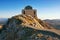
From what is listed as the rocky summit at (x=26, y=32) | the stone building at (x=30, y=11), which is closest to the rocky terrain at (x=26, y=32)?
the rocky summit at (x=26, y=32)

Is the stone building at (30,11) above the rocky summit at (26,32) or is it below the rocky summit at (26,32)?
above

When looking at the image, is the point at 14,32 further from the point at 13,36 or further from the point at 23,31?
the point at 23,31

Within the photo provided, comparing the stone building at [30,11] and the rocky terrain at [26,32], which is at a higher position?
the stone building at [30,11]

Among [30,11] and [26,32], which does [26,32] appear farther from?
[30,11]

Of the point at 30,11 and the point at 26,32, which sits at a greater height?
the point at 30,11

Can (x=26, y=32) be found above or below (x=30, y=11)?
below

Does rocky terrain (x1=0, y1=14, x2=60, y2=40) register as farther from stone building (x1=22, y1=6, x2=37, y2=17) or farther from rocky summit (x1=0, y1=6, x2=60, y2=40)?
stone building (x1=22, y1=6, x2=37, y2=17)

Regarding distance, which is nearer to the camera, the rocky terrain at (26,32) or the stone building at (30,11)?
the rocky terrain at (26,32)

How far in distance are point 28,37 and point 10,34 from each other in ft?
28.5

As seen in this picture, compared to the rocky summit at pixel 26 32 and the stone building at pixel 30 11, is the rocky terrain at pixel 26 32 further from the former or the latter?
the stone building at pixel 30 11

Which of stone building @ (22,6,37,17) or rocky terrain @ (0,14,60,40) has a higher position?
stone building @ (22,6,37,17)

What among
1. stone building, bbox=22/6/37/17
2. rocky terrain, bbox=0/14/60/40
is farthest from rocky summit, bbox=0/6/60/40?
stone building, bbox=22/6/37/17

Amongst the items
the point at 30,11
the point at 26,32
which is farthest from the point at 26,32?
the point at 30,11

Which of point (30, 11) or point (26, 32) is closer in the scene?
point (26, 32)
